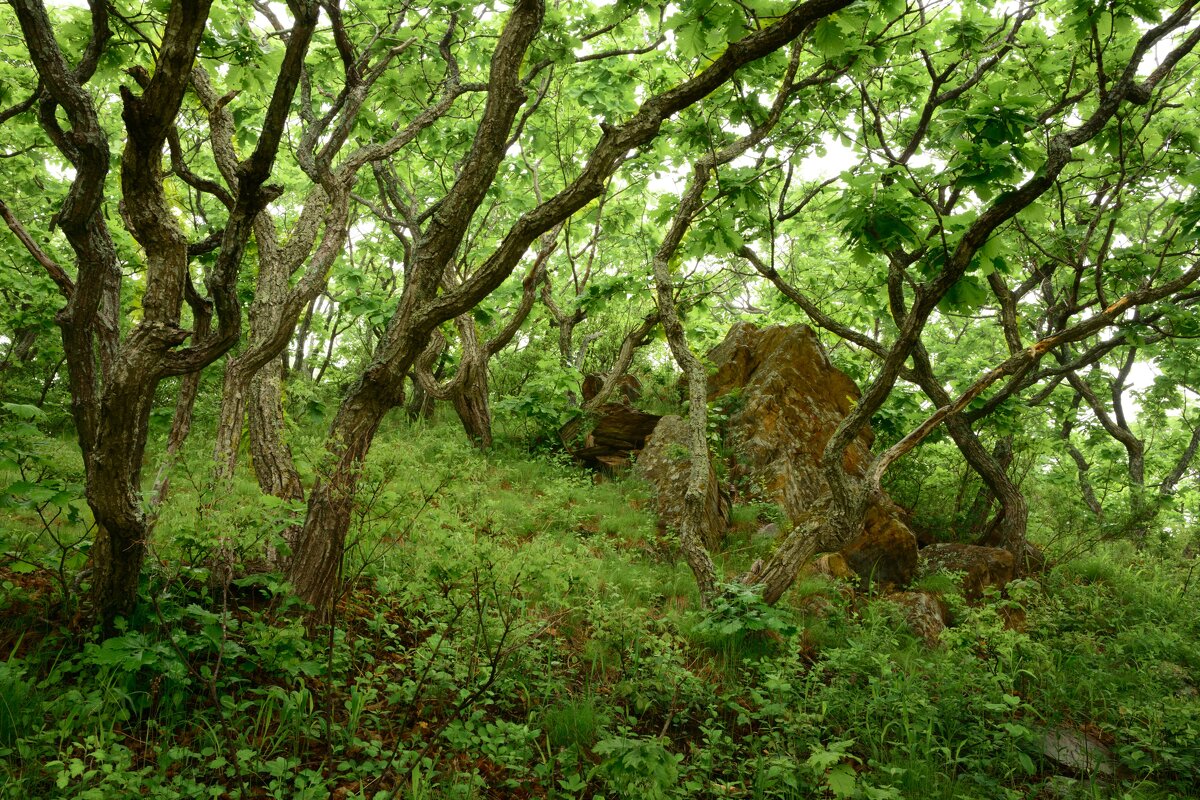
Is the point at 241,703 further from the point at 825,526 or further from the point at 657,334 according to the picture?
the point at 657,334

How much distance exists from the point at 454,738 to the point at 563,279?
50.6 feet

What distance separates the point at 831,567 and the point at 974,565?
2.05 m

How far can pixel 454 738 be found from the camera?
326cm

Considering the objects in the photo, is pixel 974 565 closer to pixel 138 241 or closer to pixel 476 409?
pixel 476 409

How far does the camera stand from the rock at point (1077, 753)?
4359mm

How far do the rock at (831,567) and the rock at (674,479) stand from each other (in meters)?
1.09

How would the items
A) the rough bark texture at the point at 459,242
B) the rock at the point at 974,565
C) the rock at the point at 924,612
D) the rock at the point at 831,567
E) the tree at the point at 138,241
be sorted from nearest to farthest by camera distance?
the tree at the point at 138,241 < the rough bark texture at the point at 459,242 < the rock at the point at 924,612 < the rock at the point at 831,567 < the rock at the point at 974,565

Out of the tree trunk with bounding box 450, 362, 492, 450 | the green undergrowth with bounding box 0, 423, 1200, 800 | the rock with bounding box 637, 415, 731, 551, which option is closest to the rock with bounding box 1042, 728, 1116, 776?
the green undergrowth with bounding box 0, 423, 1200, 800

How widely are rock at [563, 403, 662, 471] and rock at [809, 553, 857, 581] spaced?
3.86m

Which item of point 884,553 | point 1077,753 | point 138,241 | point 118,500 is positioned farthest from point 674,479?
point 138,241

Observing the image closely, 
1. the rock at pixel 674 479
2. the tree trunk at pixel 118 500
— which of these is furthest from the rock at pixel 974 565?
the tree trunk at pixel 118 500

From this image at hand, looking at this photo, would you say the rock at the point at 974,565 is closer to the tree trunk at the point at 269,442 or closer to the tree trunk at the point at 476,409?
the tree trunk at the point at 476,409

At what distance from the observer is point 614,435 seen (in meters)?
10.6

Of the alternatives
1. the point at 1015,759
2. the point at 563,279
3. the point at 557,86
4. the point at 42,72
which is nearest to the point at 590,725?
the point at 1015,759
